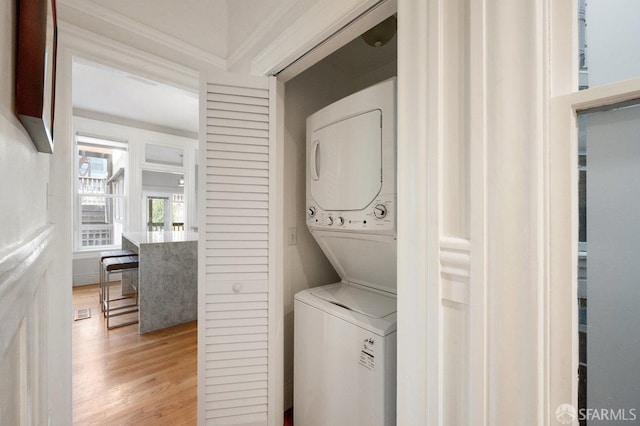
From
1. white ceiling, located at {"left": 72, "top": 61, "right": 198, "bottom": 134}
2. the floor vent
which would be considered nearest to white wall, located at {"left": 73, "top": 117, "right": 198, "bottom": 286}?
white ceiling, located at {"left": 72, "top": 61, "right": 198, "bottom": 134}

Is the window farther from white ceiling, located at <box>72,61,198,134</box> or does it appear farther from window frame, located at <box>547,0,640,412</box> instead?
window frame, located at <box>547,0,640,412</box>

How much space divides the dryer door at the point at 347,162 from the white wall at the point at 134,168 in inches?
192

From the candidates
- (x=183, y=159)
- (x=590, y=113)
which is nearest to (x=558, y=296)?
(x=590, y=113)

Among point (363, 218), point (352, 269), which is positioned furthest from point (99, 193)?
point (363, 218)

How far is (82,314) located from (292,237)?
11.2 feet

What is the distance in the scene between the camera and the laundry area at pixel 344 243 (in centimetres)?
122

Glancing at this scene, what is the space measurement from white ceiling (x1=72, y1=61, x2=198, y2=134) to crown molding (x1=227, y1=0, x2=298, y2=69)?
157 centimetres

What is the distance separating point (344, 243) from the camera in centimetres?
160

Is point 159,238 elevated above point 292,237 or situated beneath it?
situated beneath

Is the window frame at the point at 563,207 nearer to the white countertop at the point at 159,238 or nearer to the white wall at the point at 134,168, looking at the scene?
the white countertop at the point at 159,238

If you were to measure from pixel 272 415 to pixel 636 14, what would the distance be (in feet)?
6.88

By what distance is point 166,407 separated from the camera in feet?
6.25

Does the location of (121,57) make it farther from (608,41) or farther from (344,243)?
(608,41)

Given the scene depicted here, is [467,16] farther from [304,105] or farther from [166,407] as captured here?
[166,407]
